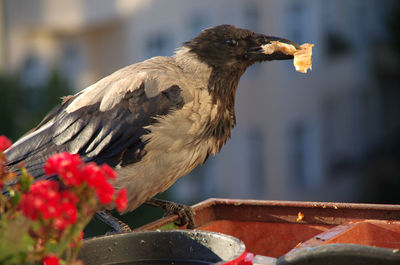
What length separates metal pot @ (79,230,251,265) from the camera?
2.44m

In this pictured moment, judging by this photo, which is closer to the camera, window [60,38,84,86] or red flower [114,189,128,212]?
red flower [114,189,128,212]

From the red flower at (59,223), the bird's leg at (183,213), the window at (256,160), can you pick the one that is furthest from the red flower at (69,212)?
the window at (256,160)

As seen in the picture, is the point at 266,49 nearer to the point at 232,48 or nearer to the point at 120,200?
the point at 232,48

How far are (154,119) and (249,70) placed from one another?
1556cm

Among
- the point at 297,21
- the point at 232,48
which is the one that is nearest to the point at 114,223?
the point at 232,48

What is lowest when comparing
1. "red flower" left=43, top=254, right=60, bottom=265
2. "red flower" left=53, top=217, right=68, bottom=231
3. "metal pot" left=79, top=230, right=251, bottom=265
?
"metal pot" left=79, top=230, right=251, bottom=265

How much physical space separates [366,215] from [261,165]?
55.9 feet

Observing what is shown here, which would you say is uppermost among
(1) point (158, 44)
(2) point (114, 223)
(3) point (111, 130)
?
(3) point (111, 130)

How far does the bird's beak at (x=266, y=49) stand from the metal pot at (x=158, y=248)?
2.01 meters

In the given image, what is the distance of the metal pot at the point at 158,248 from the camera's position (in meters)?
2.44

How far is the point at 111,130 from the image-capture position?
4.10m

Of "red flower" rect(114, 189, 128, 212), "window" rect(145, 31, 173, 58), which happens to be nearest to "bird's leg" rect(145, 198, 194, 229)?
"red flower" rect(114, 189, 128, 212)

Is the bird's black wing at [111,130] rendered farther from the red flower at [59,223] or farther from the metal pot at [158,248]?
the red flower at [59,223]

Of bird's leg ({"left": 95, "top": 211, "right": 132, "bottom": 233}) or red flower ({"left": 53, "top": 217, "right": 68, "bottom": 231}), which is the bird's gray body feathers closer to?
bird's leg ({"left": 95, "top": 211, "right": 132, "bottom": 233})
